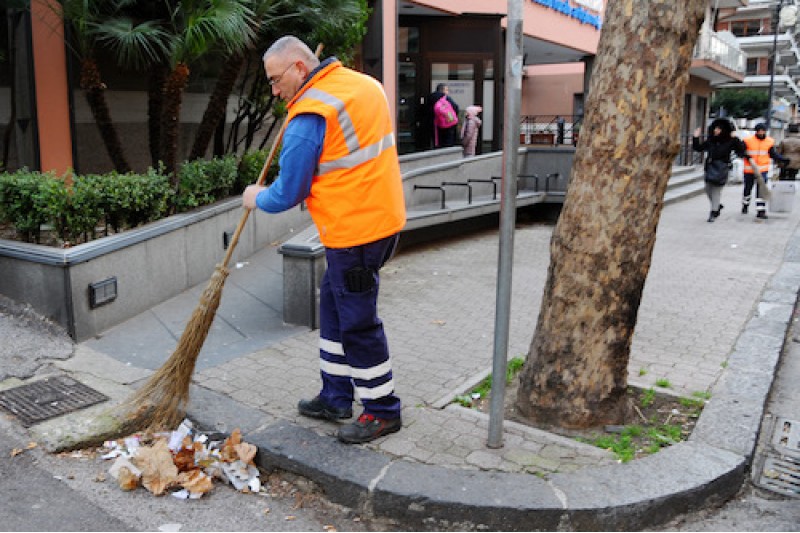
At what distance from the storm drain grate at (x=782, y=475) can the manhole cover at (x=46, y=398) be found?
12.3ft

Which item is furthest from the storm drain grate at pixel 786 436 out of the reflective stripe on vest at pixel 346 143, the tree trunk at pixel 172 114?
the tree trunk at pixel 172 114

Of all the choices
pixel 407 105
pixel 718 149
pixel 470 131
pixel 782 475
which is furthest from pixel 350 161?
pixel 407 105

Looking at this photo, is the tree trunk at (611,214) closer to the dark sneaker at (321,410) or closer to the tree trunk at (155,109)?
the dark sneaker at (321,410)

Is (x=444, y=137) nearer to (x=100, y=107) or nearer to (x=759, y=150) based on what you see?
(x=759, y=150)

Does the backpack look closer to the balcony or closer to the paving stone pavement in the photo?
the paving stone pavement

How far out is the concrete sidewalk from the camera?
134 inches

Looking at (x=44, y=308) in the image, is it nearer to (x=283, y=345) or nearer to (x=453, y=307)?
(x=283, y=345)

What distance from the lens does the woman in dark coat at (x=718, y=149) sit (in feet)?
40.8

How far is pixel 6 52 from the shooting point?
7.56m

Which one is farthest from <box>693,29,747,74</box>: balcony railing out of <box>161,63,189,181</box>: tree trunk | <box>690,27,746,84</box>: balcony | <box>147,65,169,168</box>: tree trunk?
<box>161,63,189,181</box>: tree trunk

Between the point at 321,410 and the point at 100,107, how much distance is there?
4657 millimetres

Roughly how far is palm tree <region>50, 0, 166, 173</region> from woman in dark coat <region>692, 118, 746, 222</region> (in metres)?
9.16

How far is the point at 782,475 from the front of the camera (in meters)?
3.88

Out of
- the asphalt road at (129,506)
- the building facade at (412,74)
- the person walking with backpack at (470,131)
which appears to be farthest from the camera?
the person walking with backpack at (470,131)
